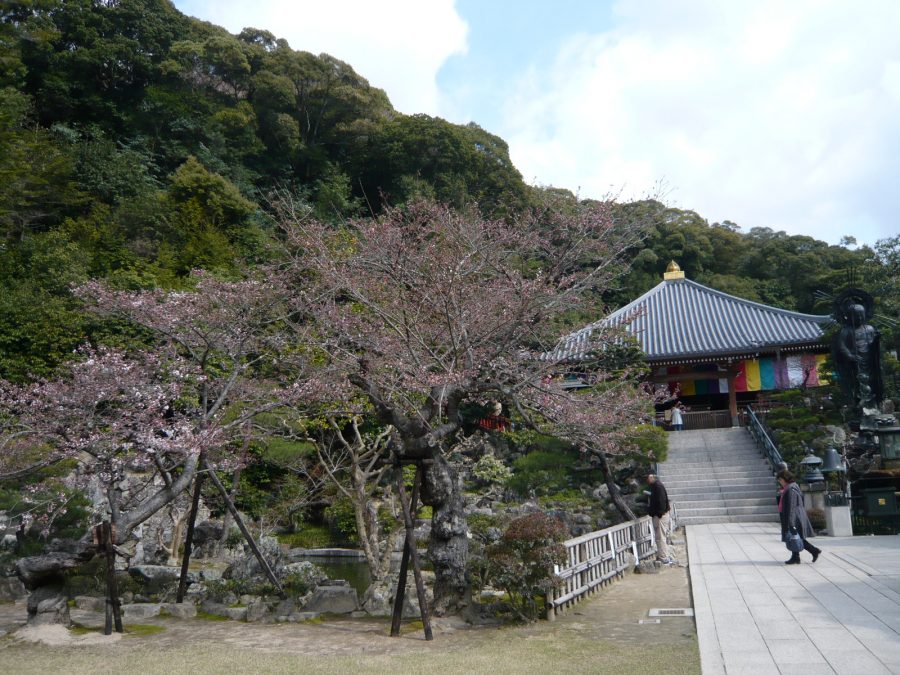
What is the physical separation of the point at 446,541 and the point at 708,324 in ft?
75.7

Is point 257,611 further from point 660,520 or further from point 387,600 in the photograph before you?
point 660,520

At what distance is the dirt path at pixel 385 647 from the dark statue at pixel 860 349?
11.8 meters


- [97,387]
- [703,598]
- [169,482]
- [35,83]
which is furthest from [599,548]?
[35,83]

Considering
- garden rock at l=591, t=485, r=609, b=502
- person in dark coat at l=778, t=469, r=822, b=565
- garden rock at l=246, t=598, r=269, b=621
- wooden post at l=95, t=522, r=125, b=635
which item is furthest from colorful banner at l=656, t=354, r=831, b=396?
wooden post at l=95, t=522, r=125, b=635

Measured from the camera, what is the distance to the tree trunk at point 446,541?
7.80 m

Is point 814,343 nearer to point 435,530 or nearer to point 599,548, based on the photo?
point 599,548

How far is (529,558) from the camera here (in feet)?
23.9

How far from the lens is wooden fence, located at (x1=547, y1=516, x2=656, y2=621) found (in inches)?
309

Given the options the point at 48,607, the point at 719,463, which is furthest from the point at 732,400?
the point at 48,607

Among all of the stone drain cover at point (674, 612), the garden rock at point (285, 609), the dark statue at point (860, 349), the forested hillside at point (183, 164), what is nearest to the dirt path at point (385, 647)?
the stone drain cover at point (674, 612)

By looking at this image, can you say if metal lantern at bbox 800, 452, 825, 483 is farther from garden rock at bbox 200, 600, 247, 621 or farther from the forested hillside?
garden rock at bbox 200, 600, 247, 621

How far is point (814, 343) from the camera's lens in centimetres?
2498

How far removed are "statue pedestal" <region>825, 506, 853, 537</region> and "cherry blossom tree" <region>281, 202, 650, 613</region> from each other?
5.73m

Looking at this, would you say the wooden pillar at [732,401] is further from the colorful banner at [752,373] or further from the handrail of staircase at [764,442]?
the handrail of staircase at [764,442]
